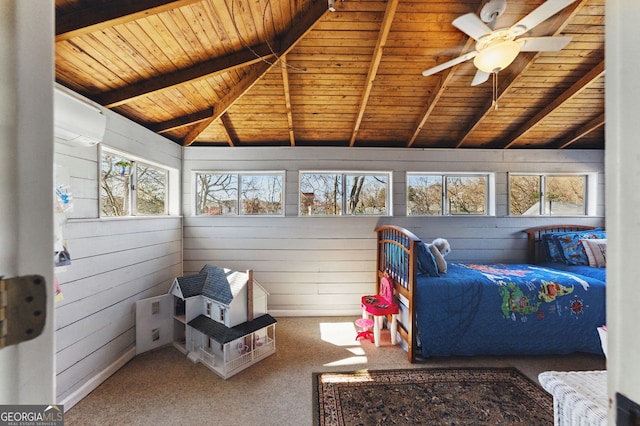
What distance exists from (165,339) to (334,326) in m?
1.81

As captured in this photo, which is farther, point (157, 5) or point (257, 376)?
point (257, 376)

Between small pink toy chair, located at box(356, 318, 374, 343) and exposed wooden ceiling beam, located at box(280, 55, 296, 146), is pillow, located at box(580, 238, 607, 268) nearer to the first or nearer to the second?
small pink toy chair, located at box(356, 318, 374, 343)

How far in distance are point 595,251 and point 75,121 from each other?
202 inches

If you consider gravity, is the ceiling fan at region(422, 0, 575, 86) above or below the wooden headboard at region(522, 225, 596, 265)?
above

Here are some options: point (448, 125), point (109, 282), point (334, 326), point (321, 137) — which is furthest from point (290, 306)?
point (448, 125)

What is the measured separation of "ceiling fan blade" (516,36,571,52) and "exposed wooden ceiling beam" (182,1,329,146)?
136 centimetres

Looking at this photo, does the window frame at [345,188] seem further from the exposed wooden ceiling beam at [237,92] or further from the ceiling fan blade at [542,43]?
the ceiling fan blade at [542,43]

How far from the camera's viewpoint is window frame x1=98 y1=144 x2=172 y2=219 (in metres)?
2.14

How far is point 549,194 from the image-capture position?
3.52 meters

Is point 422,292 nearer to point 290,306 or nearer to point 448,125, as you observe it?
point 290,306

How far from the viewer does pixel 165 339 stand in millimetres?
2584

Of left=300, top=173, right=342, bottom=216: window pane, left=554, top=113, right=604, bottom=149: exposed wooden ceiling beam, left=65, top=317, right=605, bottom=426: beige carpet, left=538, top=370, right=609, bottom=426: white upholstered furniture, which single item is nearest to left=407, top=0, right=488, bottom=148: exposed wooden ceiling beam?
left=300, top=173, right=342, bottom=216: window pane

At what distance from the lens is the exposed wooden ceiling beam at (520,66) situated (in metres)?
1.82

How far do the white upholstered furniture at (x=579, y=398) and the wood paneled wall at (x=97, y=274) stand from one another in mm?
2489
